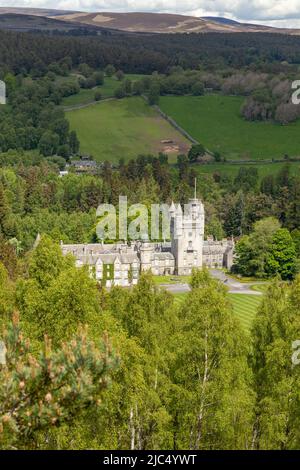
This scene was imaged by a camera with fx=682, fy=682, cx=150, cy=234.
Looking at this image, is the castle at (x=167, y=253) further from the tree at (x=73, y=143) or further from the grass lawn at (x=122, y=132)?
the tree at (x=73, y=143)

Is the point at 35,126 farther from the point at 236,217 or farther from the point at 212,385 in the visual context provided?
the point at 212,385

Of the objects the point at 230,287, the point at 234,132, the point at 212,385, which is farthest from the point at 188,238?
the point at 234,132

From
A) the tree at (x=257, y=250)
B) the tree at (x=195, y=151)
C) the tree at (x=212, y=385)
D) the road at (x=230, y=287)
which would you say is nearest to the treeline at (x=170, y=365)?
the tree at (x=212, y=385)

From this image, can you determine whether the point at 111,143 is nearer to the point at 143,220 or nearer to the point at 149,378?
the point at 143,220

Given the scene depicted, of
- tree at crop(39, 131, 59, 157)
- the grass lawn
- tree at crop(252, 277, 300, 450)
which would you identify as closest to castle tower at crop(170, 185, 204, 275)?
tree at crop(252, 277, 300, 450)
